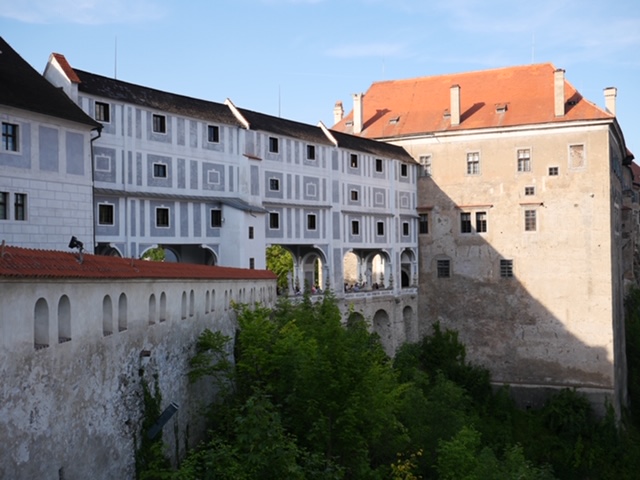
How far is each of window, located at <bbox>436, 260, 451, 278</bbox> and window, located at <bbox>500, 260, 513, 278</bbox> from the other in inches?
121

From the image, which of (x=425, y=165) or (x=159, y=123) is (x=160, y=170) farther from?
(x=425, y=165)

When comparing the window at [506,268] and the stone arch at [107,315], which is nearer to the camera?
the stone arch at [107,315]

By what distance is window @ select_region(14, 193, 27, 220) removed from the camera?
21500 millimetres

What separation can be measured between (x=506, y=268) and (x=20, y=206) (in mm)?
27623

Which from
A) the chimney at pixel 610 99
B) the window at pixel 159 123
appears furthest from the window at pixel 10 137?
the chimney at pixel 610 99

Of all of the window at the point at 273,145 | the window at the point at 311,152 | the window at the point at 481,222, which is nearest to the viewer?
the window at the point at 273,145

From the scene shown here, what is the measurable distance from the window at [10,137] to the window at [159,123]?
298 inches

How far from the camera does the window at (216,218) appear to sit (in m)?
30.8

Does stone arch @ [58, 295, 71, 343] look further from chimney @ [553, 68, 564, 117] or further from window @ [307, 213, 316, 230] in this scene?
chimney @ [553, 68, 564, 117]

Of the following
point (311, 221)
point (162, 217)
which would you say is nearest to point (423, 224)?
point (311, 221)

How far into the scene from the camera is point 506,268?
4147cm

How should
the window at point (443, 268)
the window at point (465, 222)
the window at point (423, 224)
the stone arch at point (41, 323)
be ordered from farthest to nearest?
the window at point (423, 224) → the window at point (443, 268) → the window at point (465, 222) → the stone arch at point (41, 323)

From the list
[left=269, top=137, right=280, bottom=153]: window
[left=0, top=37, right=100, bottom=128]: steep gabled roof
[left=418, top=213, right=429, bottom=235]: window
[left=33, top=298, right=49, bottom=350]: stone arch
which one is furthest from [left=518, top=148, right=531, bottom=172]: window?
[left=33, top=298, right=49, bottom=350]: stone arch

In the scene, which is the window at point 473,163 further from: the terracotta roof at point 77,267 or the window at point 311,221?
the terracotta roof at point 77,267
